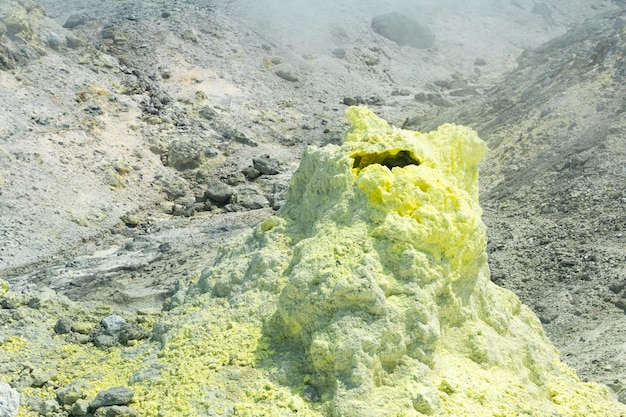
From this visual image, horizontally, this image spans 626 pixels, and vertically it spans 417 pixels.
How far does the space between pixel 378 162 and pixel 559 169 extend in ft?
24.8

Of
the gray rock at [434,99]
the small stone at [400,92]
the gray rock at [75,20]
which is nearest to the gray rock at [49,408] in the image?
the gray rock at [75,20]

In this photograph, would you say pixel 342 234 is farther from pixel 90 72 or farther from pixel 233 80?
pixel 233 80

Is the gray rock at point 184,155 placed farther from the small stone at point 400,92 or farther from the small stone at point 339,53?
the small stone at point 339,53

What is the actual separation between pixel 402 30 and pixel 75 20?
1131 cm

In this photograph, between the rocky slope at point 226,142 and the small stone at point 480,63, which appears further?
the small stone at point 480,63

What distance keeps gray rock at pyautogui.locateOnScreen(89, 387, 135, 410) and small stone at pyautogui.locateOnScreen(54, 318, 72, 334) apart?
152 cm

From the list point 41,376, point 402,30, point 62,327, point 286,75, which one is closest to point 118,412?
point 41,376

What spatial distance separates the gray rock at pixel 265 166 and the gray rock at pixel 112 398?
36.0ft

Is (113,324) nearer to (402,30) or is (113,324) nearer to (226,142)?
(226,142)

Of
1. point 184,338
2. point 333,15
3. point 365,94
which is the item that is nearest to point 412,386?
point 184,338

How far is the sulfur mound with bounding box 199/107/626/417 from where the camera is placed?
162 inches

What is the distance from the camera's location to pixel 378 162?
525 cm

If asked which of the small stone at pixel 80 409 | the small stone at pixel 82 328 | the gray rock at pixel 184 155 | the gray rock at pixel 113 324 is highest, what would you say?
the small stone at pixel 80 409

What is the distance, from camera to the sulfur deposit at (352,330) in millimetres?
4094
